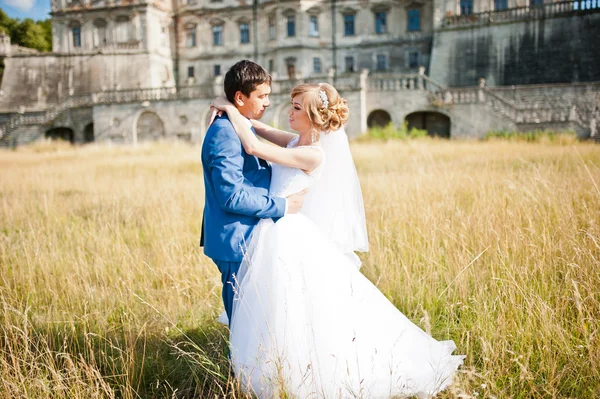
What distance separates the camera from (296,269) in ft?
9.29

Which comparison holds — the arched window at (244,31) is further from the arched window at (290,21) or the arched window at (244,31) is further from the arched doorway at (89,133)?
the arched doorway at (89,133)

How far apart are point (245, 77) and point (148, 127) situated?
29636mm

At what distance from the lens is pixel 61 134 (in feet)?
109

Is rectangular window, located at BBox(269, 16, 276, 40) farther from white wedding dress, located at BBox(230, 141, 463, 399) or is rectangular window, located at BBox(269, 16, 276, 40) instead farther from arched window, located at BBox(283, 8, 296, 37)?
white wedding dress, located at BBox(230, 141, 463, 399)

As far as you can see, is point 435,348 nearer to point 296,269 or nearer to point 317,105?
point 296,269

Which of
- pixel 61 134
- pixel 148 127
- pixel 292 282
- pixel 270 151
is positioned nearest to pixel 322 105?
pixel 270 151

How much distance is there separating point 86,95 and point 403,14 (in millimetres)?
23481

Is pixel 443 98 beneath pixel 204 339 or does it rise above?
above

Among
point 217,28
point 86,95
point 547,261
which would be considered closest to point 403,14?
point 217,28

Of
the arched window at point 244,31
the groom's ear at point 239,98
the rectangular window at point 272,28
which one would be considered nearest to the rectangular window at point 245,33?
the arched window at point 244,31

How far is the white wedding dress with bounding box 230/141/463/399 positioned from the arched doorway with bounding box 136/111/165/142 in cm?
2921

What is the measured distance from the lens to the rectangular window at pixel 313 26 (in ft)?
113

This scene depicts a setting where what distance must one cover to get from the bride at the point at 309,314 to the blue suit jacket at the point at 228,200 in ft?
0.24

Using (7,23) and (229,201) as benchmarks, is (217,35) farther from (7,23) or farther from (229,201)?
(229,201)
